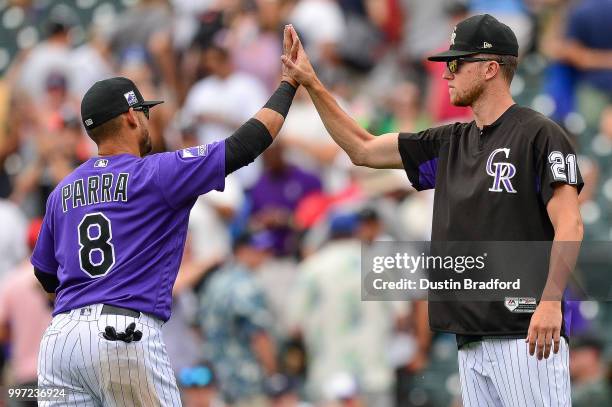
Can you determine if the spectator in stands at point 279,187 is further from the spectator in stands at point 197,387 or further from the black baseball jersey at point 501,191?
the black baseball jersey at point 501,191

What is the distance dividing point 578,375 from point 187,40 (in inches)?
230

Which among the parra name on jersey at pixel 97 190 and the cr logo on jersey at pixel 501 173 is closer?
the cr logo on jersey at pixel 501 173

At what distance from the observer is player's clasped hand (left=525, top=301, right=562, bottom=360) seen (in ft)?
18.5

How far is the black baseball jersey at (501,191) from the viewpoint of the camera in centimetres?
589

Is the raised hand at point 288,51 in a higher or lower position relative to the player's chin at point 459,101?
higher

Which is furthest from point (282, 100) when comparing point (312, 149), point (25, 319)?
point (312, 149)

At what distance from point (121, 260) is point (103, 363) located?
1.57 ft

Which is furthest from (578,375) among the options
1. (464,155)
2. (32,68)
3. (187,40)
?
(32,68)

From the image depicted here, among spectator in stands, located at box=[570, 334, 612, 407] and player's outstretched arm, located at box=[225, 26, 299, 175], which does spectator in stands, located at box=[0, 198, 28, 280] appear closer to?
spectator in stands, located at box=[570, 334, 612, 407]

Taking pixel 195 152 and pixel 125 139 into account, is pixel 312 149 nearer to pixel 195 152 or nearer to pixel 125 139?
pixel 125 139

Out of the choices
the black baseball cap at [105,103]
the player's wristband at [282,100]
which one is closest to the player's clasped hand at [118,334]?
the black baseball cap at [105,103]

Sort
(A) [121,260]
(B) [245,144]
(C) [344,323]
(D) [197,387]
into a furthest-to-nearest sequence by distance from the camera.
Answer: (C) [344,323] → (D) [197,387] → (B) [245,144] → (A) [121,260]

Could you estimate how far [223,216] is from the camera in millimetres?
10797

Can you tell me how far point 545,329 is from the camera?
5.63 metres
